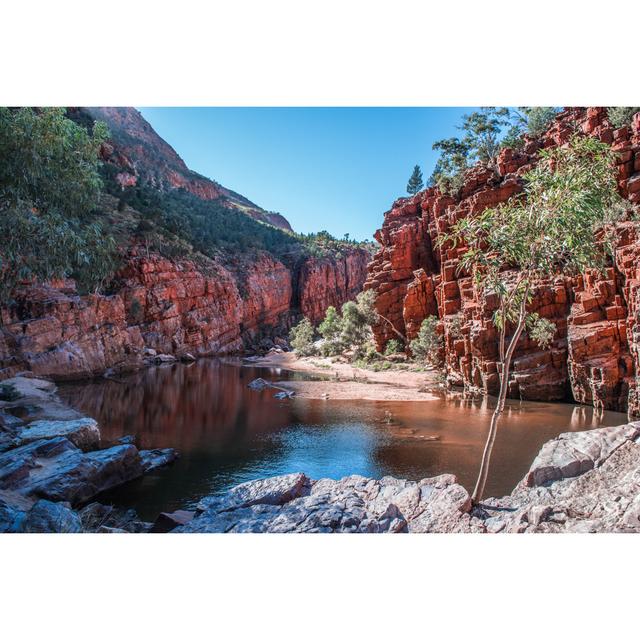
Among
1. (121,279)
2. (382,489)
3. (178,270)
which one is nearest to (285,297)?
(178,270)

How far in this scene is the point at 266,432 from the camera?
13.4m

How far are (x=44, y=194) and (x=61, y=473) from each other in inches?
210

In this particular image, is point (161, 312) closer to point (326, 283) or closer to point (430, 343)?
point (430, 343)

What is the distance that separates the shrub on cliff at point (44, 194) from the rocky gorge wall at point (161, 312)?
53.0ft

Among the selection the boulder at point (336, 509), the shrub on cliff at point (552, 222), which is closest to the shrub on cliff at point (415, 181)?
the shrub on cliff at point (552, 222)

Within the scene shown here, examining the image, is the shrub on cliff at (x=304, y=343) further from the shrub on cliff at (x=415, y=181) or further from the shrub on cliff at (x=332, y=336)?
the shrub on cliff at (x=415, y=181)

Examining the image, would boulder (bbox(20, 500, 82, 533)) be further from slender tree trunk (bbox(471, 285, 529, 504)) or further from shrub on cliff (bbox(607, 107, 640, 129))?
shrub on cliff (bbox(607, 107, 640, 129))

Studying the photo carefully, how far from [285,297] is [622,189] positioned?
1828 inches

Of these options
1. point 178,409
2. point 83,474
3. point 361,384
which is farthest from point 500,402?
point 361,384

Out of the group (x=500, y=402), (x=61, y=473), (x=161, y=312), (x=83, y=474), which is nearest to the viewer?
(x=500, y=402)

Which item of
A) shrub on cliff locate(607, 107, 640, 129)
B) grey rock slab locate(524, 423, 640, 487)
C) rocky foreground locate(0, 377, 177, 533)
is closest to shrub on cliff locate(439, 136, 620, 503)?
grey rock slab locate(524, 423, 640, 487)

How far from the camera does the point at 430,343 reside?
25766 mm

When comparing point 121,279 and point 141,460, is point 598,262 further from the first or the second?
point 121,279

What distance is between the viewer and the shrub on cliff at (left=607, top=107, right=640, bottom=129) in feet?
55.5
